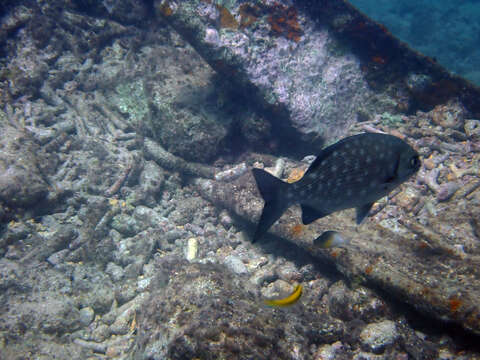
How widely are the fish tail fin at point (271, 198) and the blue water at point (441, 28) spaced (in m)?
18.3

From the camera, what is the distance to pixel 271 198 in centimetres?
248

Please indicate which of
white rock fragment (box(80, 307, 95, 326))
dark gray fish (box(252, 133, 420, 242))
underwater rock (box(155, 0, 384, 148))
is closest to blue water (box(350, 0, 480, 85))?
underwater rock (box(155, 0, 384, 148))

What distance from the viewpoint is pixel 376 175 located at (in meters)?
2.37

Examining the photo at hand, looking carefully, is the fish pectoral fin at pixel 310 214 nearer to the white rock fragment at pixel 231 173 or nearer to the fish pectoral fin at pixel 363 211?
the fish pectoral fin at pixel 363 211

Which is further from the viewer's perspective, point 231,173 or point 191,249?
point 231,173

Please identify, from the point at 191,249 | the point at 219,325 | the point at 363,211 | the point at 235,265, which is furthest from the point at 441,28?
the point at 219,325

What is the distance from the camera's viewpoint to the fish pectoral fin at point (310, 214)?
99.7 inches

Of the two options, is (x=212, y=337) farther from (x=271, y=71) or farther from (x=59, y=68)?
(x=59, y=68)

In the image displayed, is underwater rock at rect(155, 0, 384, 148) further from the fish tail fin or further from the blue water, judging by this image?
the blue water

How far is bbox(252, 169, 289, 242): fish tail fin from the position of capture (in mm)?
2396

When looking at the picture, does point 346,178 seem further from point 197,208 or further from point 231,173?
point 197,208

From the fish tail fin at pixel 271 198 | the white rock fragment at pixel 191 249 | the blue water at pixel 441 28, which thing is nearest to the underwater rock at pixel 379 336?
the fish tail fin at pixel 271 198

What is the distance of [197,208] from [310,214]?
3.51m

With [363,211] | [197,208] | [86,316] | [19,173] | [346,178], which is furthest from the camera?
[197,208]
